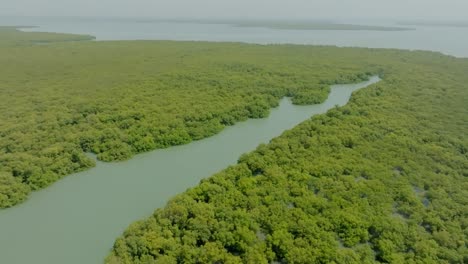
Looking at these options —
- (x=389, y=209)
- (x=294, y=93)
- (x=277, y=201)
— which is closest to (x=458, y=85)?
(x=294, y=93)

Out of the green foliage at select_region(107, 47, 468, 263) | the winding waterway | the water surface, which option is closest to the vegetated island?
the green foliage at select_region(107, 47, 468, 263)

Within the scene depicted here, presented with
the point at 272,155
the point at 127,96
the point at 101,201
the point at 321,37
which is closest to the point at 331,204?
the point at 272,155

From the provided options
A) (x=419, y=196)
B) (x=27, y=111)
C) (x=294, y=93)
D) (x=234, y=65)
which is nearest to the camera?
(x=419, y=196)

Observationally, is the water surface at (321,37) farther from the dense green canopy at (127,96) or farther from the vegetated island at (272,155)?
the vegetated island at (272,155)

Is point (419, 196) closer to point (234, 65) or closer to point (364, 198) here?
point (364, 198)

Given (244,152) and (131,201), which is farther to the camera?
(244,152)

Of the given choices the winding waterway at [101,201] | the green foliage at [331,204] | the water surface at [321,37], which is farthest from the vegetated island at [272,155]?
the water surface at [321,37]
